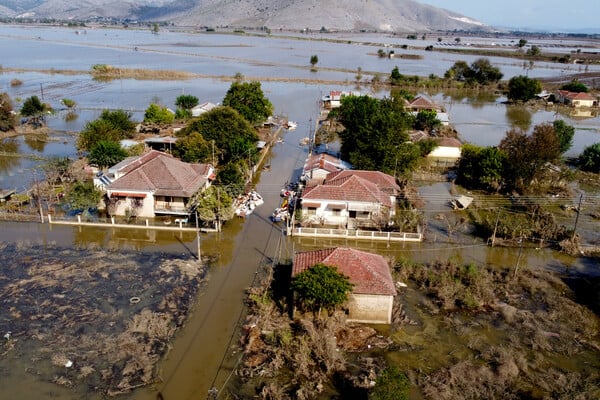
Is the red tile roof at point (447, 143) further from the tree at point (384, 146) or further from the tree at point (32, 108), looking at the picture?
the tree at point (32, 108)

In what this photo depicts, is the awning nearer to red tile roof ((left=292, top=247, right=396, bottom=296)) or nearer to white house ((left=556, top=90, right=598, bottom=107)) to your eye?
red tile roof ((left=292, top=247, right=396, bottom=296))

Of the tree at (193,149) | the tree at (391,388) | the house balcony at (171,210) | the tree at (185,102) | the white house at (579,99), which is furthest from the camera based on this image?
the white house at (579,99)

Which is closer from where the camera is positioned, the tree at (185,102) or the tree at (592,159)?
the tree at (592,159)

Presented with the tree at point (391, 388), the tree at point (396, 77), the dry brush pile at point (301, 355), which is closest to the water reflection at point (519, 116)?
the tree at point (396, 77)

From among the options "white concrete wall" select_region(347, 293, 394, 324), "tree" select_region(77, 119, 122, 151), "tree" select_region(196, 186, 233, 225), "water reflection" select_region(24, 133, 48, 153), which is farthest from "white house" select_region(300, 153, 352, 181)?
"water reflection" select_region(24, 133, 48, 153)

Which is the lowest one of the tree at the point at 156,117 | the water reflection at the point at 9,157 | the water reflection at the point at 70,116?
the water reflection at the point at 9,157

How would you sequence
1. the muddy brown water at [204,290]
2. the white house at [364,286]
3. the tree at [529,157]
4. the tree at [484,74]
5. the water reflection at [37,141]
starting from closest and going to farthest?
the muddy brown water at [204,290] < the white house at [364,286] < the tree at [529,157] < the water reflection at [37,141] < the tree at [484,74]

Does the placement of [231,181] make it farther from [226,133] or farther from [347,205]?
[226,133]
